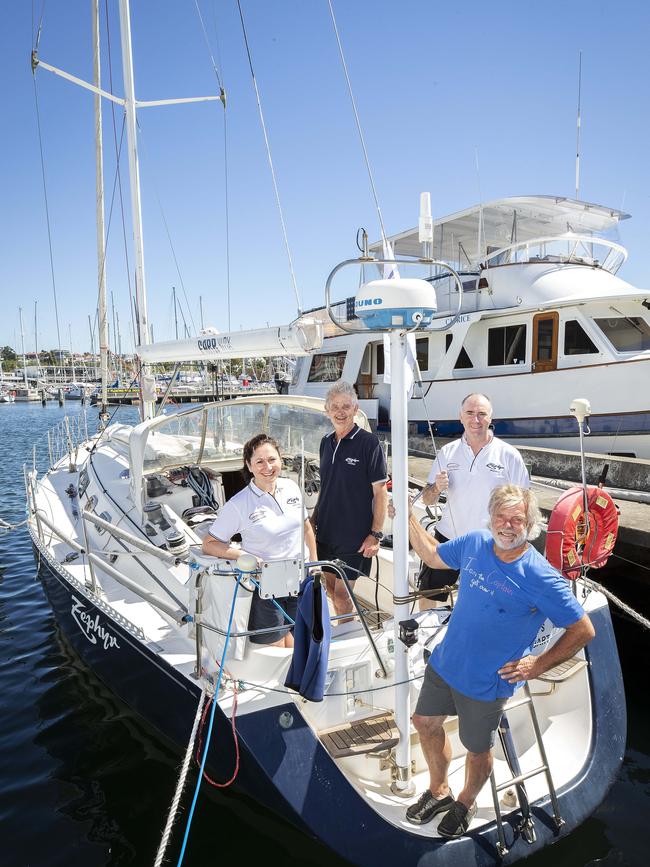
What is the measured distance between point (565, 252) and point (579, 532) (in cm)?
955

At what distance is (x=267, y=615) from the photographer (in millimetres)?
3303

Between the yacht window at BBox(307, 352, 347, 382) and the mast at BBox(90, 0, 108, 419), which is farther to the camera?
the yacht window at BBox(307, 352, 347, 382)

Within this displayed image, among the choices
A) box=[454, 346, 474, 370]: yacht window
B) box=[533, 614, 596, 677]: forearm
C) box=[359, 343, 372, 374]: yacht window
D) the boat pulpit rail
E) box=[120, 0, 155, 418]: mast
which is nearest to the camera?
box=[533, 614, 596, 677]: forearm

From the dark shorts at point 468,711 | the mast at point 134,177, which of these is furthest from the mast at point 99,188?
the dark shorts at point 468,711

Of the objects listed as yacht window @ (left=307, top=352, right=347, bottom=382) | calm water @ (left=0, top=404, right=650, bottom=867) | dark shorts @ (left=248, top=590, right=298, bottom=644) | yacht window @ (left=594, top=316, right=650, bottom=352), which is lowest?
calm water @ (left=0, top=404, right=650, bottom=867)

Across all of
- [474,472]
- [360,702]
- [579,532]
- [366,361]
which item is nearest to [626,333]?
[366,361]

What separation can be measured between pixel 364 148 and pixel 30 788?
224 inches

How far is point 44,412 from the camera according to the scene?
48375mm

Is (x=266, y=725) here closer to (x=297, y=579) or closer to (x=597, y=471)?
(x=297, y=579)

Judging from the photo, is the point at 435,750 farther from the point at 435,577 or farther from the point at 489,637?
the point at 435,577

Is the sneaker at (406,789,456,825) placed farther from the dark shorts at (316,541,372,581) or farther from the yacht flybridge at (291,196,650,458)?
the yacht flybridge at (291,196,650,458)

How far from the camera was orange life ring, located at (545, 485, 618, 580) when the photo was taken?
3.62 meters

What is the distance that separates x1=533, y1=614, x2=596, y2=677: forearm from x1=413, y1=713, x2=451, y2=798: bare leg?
23.8 inches

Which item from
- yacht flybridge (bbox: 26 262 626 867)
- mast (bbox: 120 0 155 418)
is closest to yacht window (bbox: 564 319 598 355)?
mast (bbox: 120 0 155 418)
